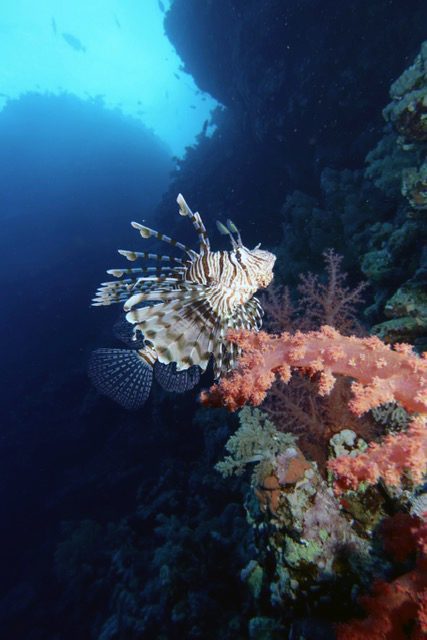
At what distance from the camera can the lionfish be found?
102 inches

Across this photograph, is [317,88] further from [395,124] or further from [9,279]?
[9,279]

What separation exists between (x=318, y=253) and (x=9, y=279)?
60.4 ft

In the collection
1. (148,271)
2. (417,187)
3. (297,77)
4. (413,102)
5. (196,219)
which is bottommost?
(148,271)

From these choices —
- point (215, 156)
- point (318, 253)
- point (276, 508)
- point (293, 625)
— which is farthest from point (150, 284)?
point (215, 156)

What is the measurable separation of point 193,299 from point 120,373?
1.79 metres

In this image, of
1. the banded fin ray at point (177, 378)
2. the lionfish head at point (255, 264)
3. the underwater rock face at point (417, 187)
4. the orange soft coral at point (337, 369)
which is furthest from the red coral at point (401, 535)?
the underwater rock face at point (417, 187)

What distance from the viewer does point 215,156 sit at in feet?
61.9

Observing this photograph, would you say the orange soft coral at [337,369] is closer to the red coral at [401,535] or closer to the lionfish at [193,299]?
the lionfish at [193,299]

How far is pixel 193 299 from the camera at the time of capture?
107 inches

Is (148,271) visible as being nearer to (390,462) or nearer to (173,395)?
(390,462)

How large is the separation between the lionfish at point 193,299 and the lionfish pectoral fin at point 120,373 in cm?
43

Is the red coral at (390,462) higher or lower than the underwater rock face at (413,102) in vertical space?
lower

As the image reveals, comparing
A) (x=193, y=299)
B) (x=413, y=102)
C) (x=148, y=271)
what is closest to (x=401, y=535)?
(x=193, y=299)

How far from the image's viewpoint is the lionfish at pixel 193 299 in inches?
102
